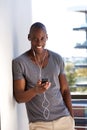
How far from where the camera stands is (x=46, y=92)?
1589 millimetres

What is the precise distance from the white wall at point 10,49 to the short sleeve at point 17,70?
1.7 inches

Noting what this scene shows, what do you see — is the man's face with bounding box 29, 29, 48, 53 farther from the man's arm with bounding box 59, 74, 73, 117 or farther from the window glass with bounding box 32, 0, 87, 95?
the window glass with bounding box 32, 0, 87, 95

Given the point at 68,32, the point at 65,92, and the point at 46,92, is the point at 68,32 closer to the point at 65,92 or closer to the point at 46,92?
the point at 65,92

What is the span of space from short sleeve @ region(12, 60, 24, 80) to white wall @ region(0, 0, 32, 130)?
4cm

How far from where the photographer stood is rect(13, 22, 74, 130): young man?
1532mm

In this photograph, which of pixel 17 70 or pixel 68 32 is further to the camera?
pixel 68 32

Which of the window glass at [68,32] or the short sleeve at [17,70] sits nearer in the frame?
the short sleeve at [17,70]

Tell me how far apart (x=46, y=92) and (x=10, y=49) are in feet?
Result: 1.14

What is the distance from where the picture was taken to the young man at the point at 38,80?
153 centimetres

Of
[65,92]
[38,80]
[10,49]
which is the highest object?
[10,49]

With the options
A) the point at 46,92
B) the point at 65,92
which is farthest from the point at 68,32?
the point at 46,92

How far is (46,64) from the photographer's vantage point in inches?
64.2

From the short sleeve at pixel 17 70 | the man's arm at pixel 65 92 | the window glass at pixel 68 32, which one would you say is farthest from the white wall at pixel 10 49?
the window glass at pixel 68 32

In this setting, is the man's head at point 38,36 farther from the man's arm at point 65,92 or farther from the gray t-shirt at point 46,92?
the man's arm at point 65,92
